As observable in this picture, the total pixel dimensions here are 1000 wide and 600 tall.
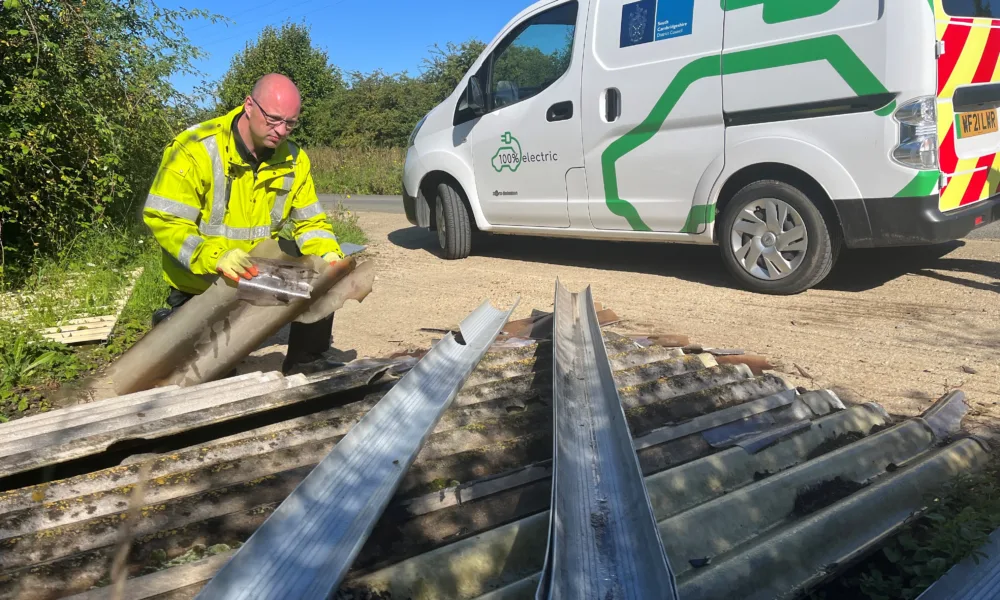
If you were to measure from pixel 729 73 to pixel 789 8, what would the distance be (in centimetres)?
57

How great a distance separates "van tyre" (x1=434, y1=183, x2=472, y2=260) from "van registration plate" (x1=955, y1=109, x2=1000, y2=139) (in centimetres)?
441

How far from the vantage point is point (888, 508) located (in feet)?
7.10

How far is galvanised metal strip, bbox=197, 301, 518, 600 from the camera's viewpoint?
158 centimetres

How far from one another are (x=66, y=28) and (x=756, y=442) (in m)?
5.85

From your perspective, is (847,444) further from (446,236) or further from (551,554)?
(446,236)

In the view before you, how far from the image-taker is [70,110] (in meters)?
5.73

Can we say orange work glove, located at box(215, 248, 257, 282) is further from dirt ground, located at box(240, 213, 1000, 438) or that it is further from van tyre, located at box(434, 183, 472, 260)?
van tyre, located at box(434, 183, 472, 260)

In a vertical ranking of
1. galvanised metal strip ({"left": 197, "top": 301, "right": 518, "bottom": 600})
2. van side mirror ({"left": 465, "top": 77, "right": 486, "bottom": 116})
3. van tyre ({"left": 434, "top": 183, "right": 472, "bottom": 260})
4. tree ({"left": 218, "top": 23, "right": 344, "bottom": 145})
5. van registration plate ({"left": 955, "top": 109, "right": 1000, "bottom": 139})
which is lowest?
galvanised metal strip ({"left": 197, "top": 301, "right": 518, "bottom": 600})

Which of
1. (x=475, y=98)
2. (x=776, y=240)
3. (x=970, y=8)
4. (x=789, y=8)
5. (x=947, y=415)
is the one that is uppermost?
(x=789, y=8)

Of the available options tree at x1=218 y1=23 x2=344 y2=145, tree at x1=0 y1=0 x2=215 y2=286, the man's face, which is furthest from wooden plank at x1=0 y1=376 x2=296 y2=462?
tree at x1=218 y1=23 x2=344 y2=145

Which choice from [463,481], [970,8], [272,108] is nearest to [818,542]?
[463,481]

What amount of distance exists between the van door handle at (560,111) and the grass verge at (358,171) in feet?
45.0

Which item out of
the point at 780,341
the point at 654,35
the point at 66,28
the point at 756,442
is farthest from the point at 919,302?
the point at 66,28

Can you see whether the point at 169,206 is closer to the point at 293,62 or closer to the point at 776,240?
the point at 776,240
